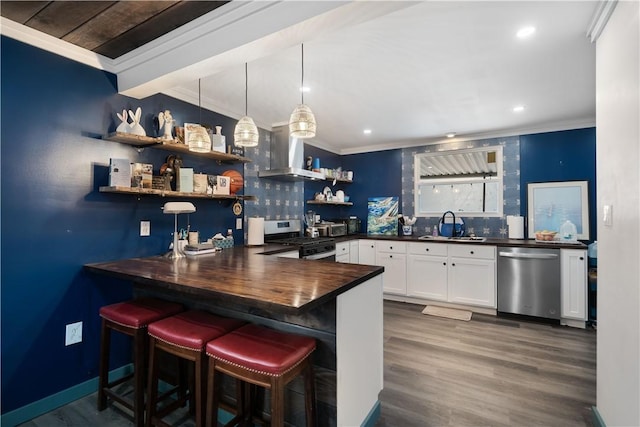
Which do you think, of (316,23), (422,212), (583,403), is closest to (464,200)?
(422,212)

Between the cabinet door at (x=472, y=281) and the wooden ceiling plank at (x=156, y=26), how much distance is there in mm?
3731

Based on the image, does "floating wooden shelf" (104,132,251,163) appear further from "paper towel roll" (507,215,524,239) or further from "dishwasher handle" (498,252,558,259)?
"paper towel roll" (507,215,524,239)

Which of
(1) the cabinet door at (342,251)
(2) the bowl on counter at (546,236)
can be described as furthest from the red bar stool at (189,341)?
(2) the bowl on counter at (546,236)

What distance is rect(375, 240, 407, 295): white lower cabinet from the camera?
4289 mm

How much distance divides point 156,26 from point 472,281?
4070mm

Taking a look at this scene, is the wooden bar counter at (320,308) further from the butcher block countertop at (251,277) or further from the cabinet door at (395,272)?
the cabinet door at (395,272)

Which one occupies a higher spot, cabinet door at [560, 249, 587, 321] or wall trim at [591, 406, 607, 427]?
cabinet door at [560, 249, 587, 321]

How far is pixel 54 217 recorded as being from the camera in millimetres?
1978

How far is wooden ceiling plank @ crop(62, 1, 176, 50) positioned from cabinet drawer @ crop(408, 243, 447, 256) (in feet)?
12.2

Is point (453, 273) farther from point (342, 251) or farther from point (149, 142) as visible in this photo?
point (149, 142)

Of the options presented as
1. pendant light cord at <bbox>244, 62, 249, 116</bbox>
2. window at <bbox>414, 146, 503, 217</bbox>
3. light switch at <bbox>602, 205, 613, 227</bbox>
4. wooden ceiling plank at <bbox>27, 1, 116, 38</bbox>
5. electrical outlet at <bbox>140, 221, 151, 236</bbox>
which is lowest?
electrical outlet at <bbox>140, 221, 151, 236</bbox>

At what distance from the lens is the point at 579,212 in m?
3.78

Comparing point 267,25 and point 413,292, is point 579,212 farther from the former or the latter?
point 267,25

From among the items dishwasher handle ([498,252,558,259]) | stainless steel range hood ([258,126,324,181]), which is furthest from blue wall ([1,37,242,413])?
dishwasher handle ([498,252,558,259])
